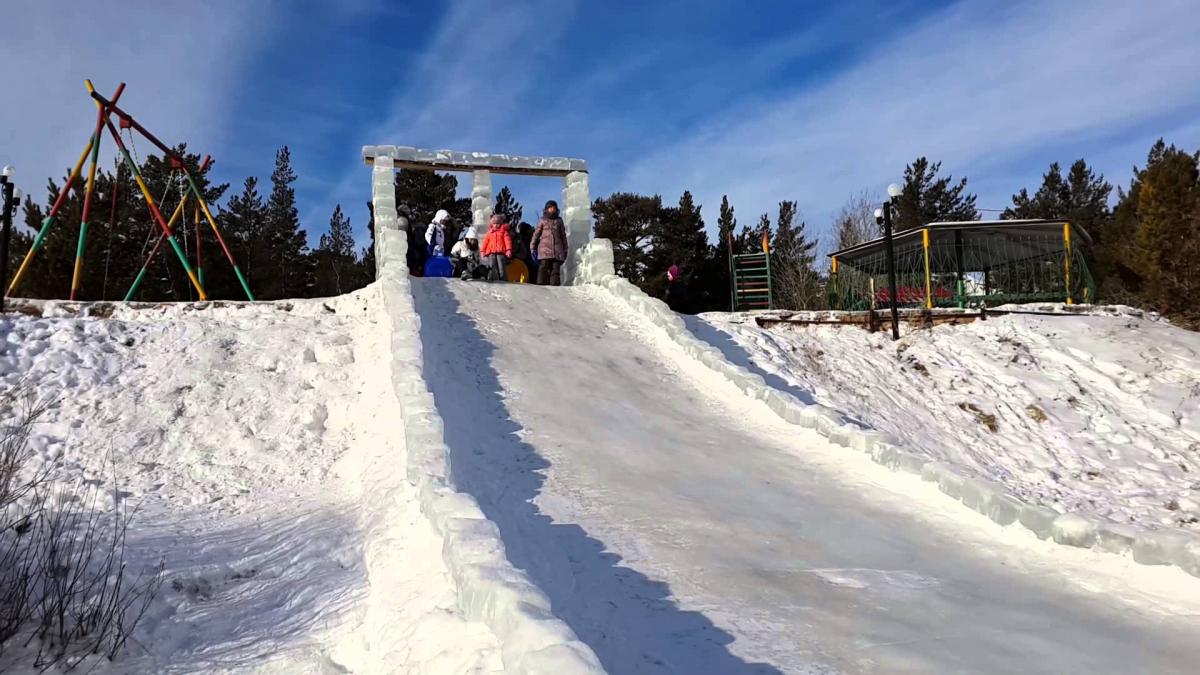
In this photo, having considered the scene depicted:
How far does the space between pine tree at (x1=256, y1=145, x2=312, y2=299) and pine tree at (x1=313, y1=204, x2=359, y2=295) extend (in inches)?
32.4

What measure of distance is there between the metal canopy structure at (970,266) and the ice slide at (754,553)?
29.4 ft

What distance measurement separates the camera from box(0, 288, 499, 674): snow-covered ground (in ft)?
12.9

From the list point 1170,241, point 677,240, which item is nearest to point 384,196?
point 677,240

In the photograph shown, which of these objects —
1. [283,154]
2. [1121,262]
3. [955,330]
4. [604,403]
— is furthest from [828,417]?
[283,154]

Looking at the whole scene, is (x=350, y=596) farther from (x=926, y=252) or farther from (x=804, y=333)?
(x=926, y=252)

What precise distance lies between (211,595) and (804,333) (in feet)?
32.1

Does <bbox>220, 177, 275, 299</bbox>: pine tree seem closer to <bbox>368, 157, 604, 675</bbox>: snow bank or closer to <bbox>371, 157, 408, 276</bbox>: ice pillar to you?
<bbox>371, 157, 408, 276</bbox>: ice pillar

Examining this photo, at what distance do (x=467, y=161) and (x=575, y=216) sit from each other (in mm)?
2170

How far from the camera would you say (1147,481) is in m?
9.59

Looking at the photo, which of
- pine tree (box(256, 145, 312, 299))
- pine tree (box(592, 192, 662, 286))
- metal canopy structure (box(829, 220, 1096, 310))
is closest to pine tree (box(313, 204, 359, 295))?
pine tree (box(256, 145, 312, 299))

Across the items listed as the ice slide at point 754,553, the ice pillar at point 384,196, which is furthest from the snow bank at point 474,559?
the ice pillar at point 384,196

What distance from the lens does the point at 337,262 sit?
3641cm

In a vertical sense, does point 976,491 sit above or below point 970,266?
below

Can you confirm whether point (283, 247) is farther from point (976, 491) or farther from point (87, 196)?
point (976, 491)
